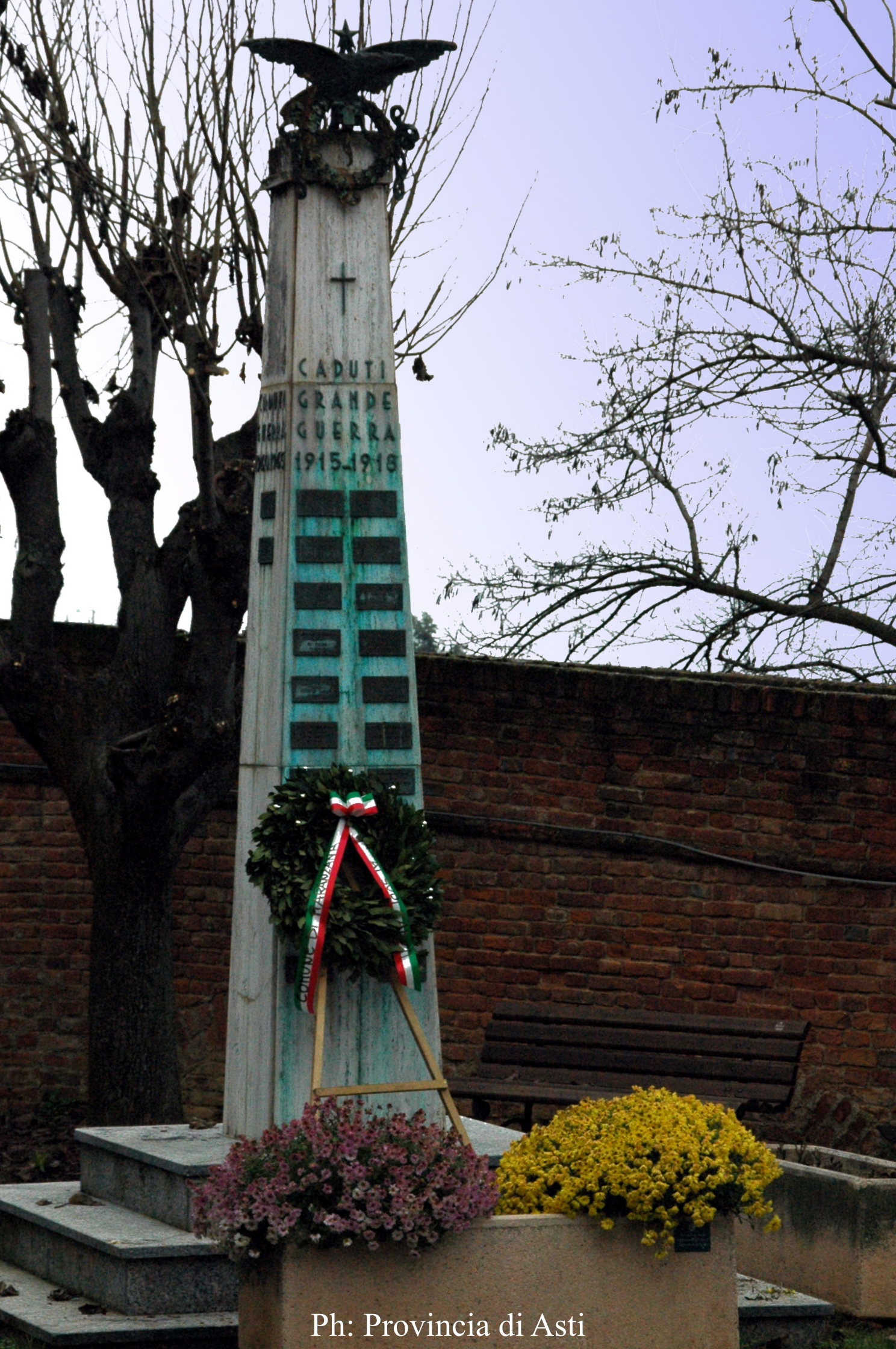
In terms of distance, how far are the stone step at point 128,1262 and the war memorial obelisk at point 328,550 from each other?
1.85 feet

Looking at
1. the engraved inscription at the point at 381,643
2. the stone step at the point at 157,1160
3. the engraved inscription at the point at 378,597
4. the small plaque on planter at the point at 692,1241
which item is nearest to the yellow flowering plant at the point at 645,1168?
the small plaque on planter at the point at 692,1241

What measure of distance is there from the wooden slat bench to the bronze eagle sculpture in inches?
174

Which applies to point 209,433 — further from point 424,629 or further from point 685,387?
point 424,629

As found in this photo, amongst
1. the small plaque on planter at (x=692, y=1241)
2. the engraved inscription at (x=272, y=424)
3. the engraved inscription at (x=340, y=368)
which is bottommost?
the small plaque on planter at (x=692, y=1241)

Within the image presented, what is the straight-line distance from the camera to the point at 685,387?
11641 mm

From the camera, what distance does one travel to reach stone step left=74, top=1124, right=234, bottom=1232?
5777 millimetres

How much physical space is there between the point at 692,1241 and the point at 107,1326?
71.8 inches

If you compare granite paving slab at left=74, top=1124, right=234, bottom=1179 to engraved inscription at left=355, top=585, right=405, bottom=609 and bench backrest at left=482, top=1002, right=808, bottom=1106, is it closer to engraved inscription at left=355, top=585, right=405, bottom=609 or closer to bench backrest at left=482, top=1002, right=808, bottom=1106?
engraved inscription at left=355, top=585, right=405, bottom=609

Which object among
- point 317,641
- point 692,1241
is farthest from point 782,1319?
point 317,641

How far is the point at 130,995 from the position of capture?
8117 millimetres

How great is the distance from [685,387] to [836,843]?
3604 mm

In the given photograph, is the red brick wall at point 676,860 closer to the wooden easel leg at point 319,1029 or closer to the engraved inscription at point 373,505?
the engraved inscription at point 373,505

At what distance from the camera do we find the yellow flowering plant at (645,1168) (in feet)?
15.7

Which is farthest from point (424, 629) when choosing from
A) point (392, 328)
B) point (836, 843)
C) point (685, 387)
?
point (392, 328)
